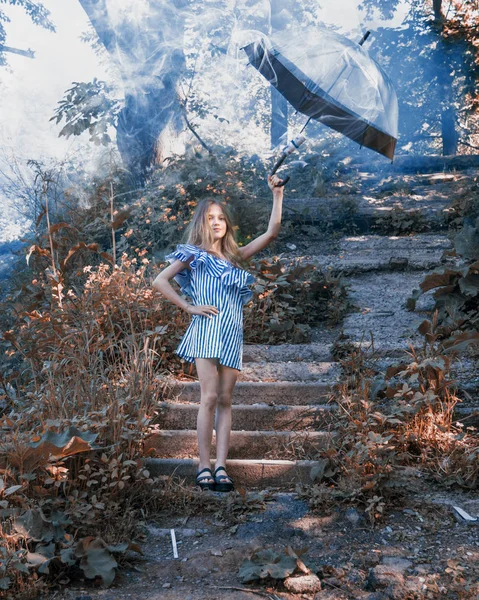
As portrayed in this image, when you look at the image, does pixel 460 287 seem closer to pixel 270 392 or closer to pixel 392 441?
pixel 270 392

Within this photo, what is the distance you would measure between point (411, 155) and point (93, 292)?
8.15 meters

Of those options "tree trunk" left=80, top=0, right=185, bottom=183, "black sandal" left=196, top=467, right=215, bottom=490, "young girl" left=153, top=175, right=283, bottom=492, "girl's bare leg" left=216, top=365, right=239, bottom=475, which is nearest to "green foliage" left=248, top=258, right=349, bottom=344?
"young girl" left=153, top=175, right=283, bottom=492

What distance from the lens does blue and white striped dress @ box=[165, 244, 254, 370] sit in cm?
383

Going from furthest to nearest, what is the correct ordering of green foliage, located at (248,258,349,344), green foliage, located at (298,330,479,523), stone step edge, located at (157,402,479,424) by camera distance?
1. green foliage, located at (248,258,349,344)
2. stone step edge, located at (157,402,479,424)
3. green foliage, located at (298,330,479,523)

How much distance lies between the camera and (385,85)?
5.86 metres

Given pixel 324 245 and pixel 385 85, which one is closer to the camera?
pixel 385 85

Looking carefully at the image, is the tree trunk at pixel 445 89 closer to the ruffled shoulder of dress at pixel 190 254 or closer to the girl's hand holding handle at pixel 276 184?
the girl's hand holding handle at pixel 276 184

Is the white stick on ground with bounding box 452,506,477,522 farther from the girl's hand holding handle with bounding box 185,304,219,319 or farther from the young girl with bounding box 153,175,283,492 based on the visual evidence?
the girl's hand holding handle with bounding box 185,304,219,319

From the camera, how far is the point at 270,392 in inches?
185

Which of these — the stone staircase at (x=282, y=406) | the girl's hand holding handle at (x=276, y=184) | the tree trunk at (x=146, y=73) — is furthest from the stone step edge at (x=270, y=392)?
the tree trunk at (x=146, y=73)

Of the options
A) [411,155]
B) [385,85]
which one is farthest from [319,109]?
[411,155]

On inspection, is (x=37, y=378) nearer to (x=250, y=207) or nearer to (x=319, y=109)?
(x=319, y=109)

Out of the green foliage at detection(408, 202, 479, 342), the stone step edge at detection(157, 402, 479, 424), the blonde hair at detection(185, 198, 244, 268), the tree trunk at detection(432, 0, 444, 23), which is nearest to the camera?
the blonde hair at detection(185, 198, 244, 268)

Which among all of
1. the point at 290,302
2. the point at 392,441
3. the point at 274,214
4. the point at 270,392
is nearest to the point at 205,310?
the point at 274,214
